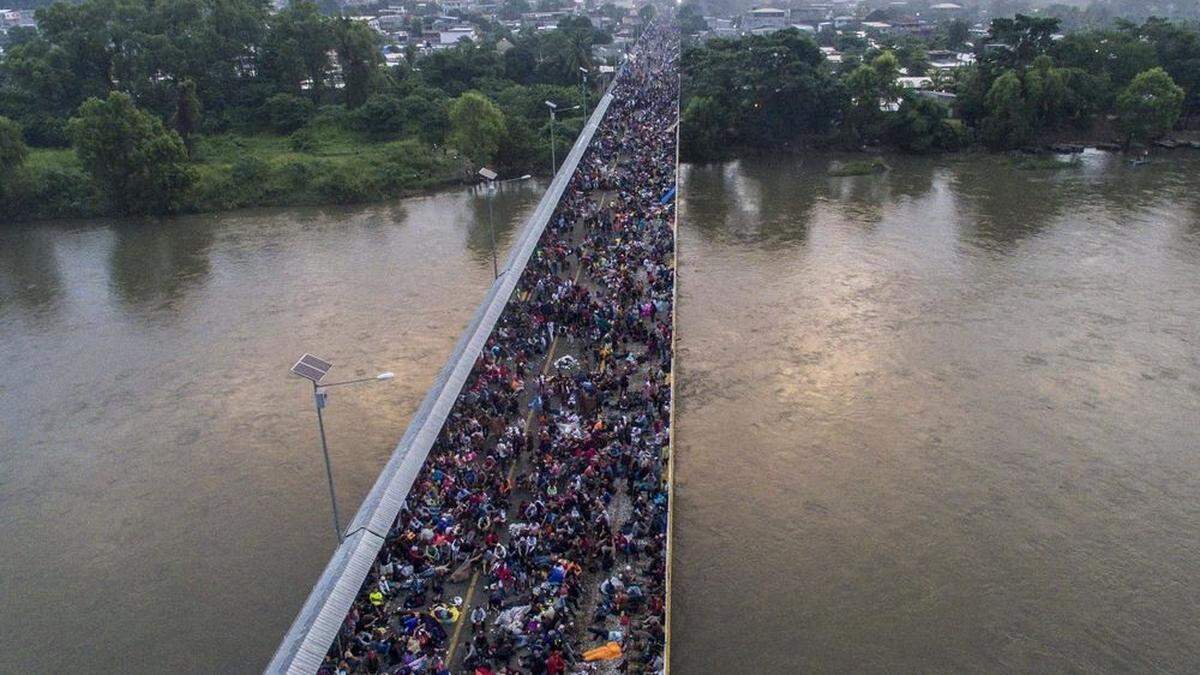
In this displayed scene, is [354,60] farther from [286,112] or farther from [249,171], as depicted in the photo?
[249,171]

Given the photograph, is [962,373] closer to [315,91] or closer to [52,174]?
[52,174]

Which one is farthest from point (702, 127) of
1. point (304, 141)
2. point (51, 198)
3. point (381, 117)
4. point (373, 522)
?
point (373, 522)

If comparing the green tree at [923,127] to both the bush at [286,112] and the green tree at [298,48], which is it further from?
the green tree at [298,48]

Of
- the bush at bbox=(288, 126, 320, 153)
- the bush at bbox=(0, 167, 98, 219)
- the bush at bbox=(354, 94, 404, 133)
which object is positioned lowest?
the bush at bbox=(0, 167, 98, 219)

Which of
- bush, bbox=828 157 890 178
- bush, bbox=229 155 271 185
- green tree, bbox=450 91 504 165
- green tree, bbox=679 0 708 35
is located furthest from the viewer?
green tree, bbox=679 0 708 35

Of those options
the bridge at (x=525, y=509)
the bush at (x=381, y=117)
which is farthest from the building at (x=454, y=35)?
the bridge at (x=525, y=509)

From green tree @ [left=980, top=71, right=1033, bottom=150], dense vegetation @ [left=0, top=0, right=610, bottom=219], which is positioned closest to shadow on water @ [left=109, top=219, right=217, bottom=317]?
dense vegetation @ [left=0, top=0, right=610, bottom=219]

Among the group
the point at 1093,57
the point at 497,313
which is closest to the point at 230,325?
the point at 497,313

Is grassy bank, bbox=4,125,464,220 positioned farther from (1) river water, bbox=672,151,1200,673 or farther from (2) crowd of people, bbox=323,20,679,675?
(2) crowd of people, bbox=323,20,679,675
